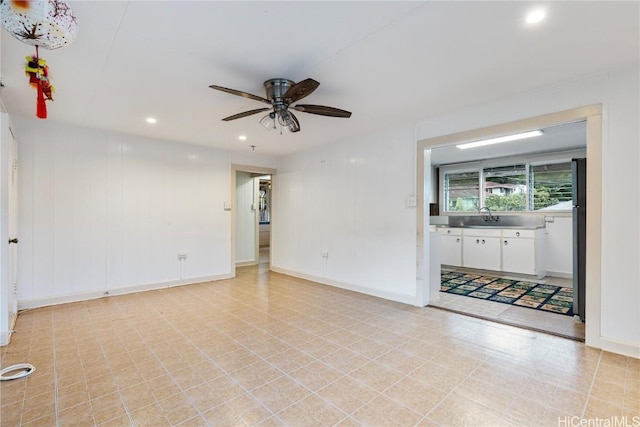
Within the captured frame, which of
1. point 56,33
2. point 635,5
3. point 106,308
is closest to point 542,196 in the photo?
point 635,5

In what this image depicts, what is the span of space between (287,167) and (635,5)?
515 cm

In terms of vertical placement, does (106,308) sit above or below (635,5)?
below

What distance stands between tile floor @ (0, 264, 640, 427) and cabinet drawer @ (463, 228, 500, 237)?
2824 millimetres

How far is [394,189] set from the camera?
14.0 ft

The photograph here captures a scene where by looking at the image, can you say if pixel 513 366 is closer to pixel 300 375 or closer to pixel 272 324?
pixel 300 375

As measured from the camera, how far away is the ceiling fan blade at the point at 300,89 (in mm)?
2270

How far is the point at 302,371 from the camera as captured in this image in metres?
2.33

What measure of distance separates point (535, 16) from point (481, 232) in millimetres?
4693

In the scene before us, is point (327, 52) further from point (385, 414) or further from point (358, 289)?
point (358, 289)

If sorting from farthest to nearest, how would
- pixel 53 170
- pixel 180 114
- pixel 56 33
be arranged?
1. pixel 53 170
2. pixel 180 114
3. pixel 56 33

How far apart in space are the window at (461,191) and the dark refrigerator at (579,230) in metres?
3.52

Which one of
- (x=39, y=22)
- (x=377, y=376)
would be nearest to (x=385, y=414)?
(x=377, y=376)

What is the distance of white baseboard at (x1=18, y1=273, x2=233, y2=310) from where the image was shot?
3891 millimetres

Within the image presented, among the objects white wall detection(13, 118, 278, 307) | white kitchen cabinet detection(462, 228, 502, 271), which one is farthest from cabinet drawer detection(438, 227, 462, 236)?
white wall detection(13, 118, 278, 307)
